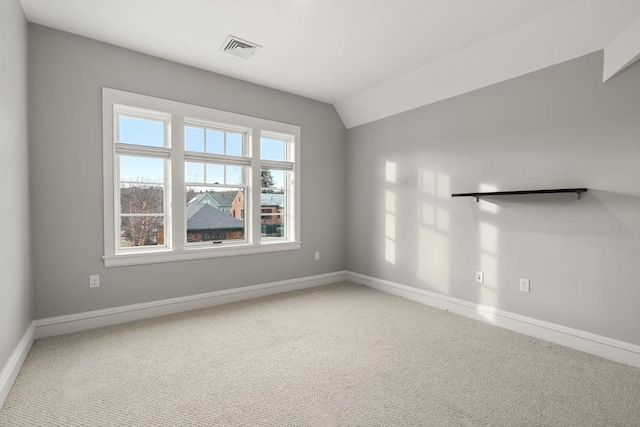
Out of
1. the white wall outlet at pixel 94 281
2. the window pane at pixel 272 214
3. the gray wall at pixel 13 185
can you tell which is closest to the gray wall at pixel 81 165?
the white wall outlet at pixel 94 281

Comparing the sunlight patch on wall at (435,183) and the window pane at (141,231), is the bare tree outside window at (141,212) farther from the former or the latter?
the sunlight patch on wall at (435,183)

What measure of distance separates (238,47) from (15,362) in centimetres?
306

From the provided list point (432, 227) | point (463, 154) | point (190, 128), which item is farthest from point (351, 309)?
point (190, 128)

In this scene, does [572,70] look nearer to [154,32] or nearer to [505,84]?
[505,84]

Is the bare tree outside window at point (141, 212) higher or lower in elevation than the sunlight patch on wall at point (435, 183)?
lower

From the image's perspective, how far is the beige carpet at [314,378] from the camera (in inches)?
69.3

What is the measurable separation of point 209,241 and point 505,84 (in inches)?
141

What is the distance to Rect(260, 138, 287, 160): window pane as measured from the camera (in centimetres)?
425

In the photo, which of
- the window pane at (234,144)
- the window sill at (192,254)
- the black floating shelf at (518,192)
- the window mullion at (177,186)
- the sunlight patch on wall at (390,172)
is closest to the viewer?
the black floating shelf at (518,192)

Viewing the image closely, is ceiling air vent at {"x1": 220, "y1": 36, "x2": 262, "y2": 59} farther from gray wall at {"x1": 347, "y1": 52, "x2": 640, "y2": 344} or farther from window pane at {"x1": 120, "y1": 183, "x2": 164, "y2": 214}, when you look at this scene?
gray wall at {"x1": 347, "y1": 52, "x2": 640, "y2": 344}

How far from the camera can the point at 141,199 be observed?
Answer: 11.0 feet

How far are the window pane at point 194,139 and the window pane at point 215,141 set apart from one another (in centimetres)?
8

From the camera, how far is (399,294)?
163 inches

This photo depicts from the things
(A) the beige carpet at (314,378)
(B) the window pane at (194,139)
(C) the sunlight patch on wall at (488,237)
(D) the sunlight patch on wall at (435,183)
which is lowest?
(A) the beige carpet at (314,378)
